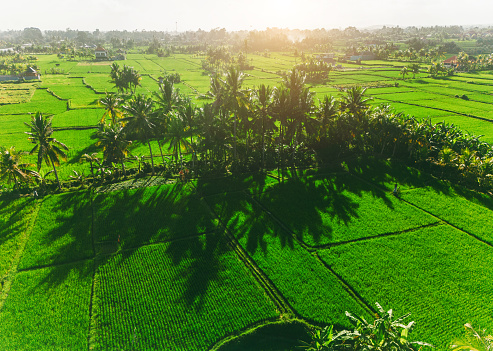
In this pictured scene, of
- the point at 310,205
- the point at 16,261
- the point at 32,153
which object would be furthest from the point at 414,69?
the point at 16,261

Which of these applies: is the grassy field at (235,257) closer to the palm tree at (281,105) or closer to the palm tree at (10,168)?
the palm tree at (10,168)

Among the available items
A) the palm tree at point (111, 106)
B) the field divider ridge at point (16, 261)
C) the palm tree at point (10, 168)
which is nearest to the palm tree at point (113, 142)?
the palm tree at point (10, 168)

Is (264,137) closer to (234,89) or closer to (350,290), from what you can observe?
(234,89)

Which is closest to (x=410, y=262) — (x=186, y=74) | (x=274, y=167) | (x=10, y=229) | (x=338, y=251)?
(x=338, y=251)

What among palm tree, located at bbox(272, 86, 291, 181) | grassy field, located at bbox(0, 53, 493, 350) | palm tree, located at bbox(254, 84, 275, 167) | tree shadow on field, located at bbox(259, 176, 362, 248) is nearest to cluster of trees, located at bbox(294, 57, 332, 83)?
palm tree, located at bbox(272, 86, 291, 181)

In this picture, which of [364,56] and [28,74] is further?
[364,56]

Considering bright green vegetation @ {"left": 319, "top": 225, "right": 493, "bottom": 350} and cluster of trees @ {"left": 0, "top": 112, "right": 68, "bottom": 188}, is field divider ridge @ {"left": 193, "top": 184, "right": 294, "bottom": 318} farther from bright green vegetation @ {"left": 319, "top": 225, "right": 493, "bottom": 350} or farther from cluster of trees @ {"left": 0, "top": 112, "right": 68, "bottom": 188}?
cluster of trees @ {"left": 0, "top": 112, "right": 68, "bottom": 188}

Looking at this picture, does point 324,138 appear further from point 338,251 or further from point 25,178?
point 25,178
